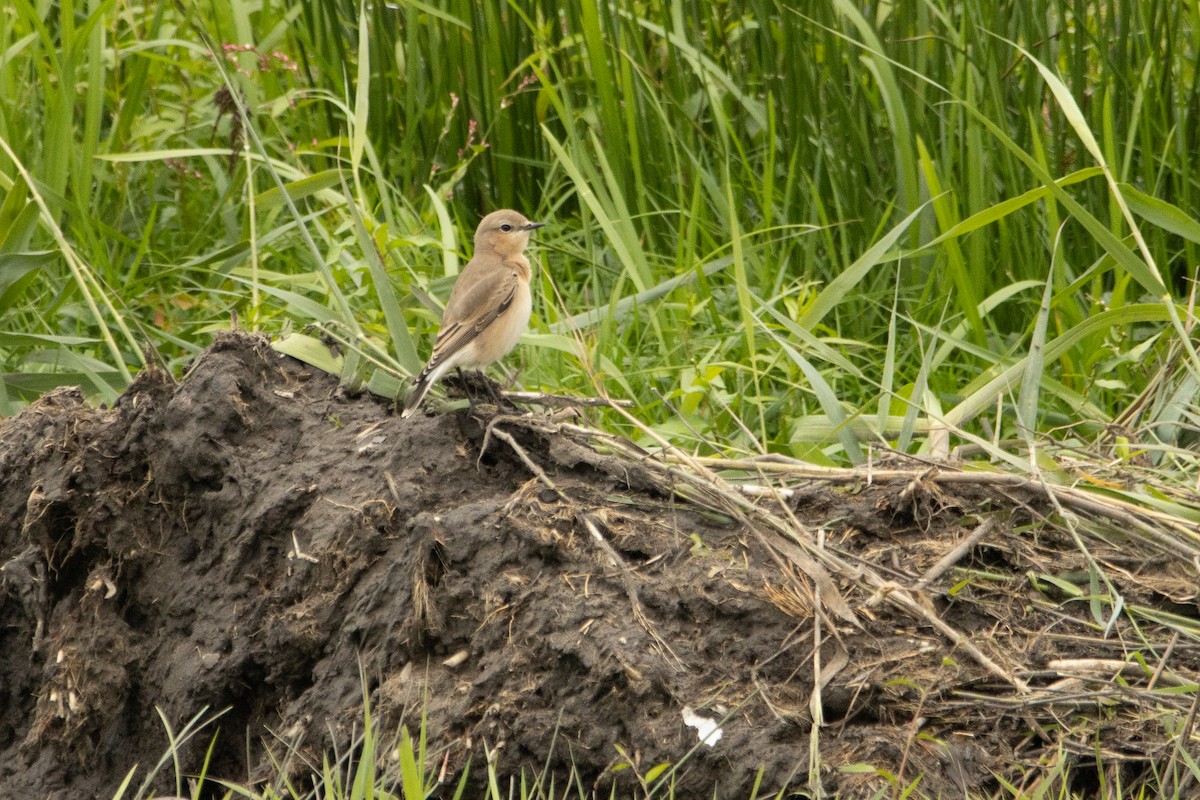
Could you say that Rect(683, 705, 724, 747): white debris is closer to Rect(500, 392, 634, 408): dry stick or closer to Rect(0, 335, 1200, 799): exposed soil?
Rect(0, 335, 1200, 799): exposed soil

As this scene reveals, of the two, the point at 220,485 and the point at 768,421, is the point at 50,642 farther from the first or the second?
the point at 768,421

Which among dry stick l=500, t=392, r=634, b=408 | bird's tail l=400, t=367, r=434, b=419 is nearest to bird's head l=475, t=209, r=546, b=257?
dry stick l=500, t=392, r=634, b=408

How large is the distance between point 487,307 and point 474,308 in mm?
87

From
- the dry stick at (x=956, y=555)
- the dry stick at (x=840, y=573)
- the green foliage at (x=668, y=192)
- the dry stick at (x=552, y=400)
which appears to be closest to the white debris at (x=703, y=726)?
the dry stick at (x=840, y=573)

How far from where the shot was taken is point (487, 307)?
16.1 ft

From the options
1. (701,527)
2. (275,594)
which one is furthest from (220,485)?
(701,527)

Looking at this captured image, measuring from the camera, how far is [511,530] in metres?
3.33

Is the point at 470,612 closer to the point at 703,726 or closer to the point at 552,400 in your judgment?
the point at 703,726

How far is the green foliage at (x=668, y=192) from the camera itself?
5.11 meters

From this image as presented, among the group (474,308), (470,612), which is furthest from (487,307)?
(470,612)

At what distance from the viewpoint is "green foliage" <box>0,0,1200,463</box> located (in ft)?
16.8

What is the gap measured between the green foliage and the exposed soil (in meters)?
0.81

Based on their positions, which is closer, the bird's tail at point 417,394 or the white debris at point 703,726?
the white debris at point 703,726

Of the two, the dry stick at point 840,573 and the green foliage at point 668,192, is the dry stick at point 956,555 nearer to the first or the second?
the dry stick at point 840,573
